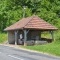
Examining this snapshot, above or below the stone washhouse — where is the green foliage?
above

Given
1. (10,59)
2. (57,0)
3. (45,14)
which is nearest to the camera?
(10,59)

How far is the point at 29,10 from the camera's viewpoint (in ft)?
219

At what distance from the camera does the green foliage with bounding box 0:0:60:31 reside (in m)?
65.1

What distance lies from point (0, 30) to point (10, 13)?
457cm

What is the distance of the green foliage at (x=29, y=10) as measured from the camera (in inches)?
2562

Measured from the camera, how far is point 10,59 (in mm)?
21047

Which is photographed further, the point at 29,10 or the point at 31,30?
the point at 29,10

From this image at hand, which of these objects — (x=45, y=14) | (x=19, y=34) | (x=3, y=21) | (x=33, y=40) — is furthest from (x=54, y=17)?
(x=33, y=40)

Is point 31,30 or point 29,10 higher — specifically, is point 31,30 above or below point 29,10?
below

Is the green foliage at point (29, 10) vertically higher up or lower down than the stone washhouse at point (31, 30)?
higher up

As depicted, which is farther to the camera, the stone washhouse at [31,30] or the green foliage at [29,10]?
the green foliage at [29,10]

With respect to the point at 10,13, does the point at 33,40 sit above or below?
below

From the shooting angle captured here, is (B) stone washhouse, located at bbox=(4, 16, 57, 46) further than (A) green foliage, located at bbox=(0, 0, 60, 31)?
No

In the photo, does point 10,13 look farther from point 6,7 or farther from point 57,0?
point 57,0
